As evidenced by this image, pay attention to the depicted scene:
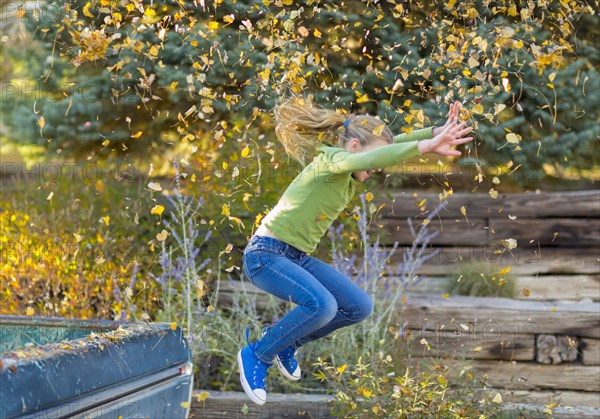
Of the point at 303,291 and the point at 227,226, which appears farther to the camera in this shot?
the point at 227,226

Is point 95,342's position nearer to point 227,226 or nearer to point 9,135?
point 227,226

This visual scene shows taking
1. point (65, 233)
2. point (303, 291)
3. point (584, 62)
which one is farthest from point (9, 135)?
point (303, 291)

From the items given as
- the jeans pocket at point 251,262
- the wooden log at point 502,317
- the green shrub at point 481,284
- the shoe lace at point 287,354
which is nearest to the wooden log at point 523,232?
the green shrub at point 481,284

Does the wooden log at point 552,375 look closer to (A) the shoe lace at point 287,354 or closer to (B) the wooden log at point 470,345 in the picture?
(B) the wooden log at point 470,345

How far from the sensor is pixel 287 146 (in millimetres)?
4250

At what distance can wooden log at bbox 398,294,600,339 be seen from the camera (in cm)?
639

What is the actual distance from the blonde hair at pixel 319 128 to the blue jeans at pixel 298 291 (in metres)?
0.49

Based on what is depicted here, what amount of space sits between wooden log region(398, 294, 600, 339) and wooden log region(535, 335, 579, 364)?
0.17 ft

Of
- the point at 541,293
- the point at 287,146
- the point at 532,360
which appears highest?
the point at 287,146

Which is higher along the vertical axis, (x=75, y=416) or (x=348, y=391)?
(x=75, y=416)

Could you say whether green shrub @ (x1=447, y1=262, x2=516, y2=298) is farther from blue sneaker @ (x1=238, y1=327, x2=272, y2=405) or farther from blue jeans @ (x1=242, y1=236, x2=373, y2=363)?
blue sneaker @ (x1=238, y1=327, x2=272, y2=405)

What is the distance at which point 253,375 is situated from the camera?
4094 millimetres

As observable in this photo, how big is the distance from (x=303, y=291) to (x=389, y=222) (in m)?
5.20

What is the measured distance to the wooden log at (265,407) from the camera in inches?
199
